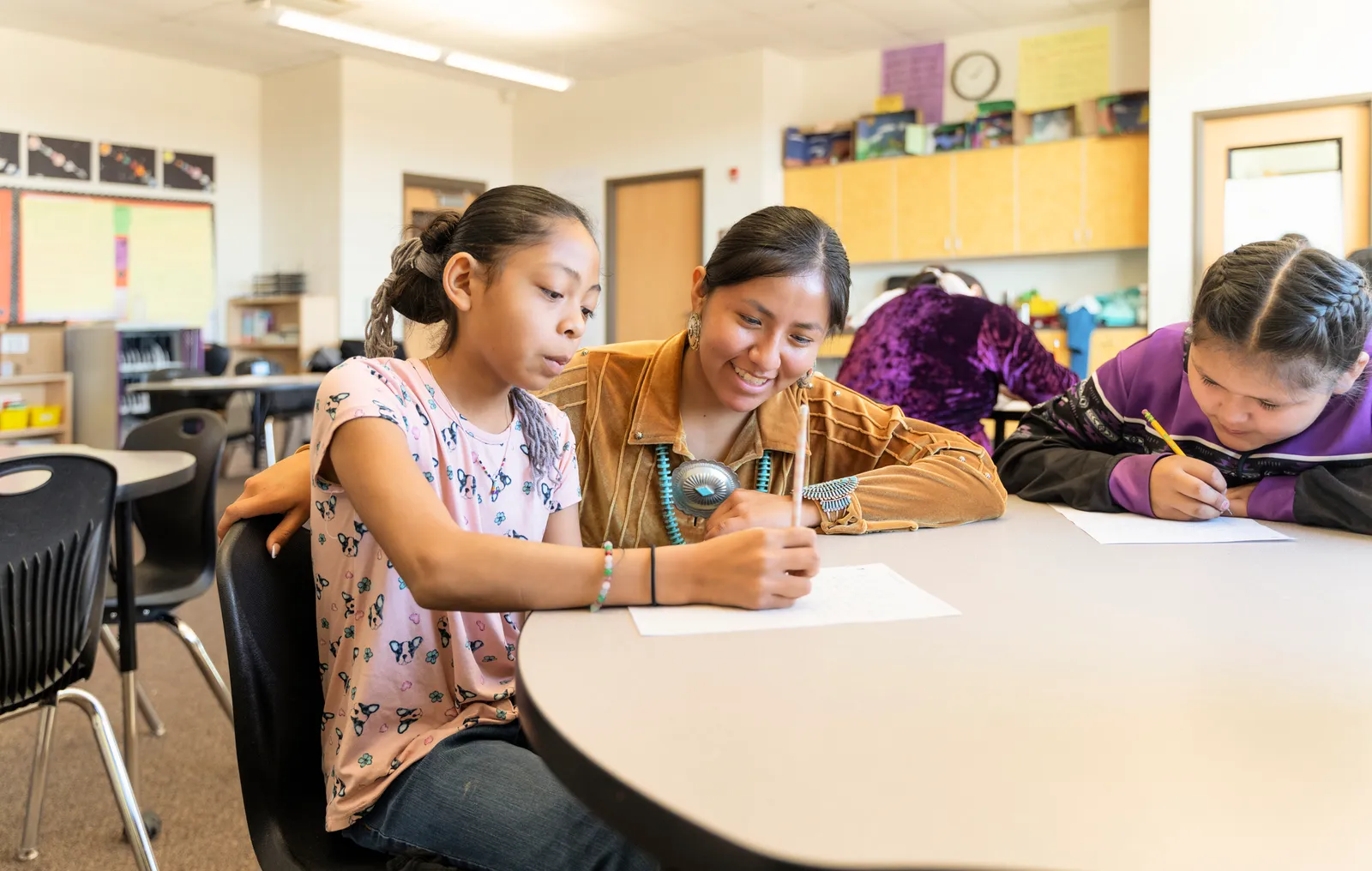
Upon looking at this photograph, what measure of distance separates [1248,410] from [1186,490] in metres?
0.14

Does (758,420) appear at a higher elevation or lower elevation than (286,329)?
lower

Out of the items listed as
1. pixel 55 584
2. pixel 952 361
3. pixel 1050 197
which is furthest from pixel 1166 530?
pixel 1050 197

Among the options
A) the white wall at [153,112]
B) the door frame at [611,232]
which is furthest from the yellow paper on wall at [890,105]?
the white wall at [153,112]

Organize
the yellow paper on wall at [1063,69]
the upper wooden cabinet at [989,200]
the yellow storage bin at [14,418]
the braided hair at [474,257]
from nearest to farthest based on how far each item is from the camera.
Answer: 1. the braided hair at [474,257]
2. the yellow storage bin at [14,418]
3. the upper wooden cabinet at [989,200]
4. the yellow paper on wall at [1063,69]

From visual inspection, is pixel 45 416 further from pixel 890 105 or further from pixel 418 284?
pixel 418 284

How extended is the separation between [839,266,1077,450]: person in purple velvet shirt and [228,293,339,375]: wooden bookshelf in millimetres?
5885

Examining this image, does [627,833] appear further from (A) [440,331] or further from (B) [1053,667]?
(A) [440,331]

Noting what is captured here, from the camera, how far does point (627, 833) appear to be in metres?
0.56

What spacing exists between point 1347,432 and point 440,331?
4.00 feet

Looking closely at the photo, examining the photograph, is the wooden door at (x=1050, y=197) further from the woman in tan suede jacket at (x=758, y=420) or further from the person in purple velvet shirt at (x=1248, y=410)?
the woman in tan suede jacket at (x=758, y=420)

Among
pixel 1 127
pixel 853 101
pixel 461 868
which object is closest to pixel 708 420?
pixel 461 868

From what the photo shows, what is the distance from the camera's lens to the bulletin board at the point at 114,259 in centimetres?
714

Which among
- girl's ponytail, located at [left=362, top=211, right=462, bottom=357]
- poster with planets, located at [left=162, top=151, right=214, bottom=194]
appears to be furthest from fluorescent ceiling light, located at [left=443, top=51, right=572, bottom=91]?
girl's ponytail, located at [left=362, top=211, right=462, bottom=357]

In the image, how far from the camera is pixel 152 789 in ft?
7.32
